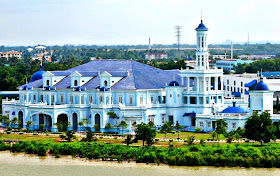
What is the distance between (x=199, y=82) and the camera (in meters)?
74.9

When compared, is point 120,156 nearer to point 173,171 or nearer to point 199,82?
point 173,171

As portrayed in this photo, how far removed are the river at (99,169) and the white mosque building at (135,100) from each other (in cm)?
1507

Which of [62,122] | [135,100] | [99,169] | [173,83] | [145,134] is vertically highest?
[173,83]

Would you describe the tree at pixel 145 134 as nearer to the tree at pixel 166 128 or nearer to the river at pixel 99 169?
the river at pixel 99 169

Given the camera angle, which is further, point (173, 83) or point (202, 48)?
point (202, 48)

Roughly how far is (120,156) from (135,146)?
3.91 meters

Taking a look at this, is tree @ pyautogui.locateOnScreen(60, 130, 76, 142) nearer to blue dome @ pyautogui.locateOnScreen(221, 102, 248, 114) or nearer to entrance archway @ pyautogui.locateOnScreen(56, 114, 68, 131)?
entrance archway @ pyautogui.locateOnScreen(56, 114, 68, 131)

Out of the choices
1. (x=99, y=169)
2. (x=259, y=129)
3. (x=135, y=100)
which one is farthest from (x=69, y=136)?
(x=259, y=129)

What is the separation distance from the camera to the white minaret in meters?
75.5

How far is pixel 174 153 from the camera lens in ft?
190

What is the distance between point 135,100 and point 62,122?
754cm

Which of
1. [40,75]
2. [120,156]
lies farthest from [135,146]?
[40,75]

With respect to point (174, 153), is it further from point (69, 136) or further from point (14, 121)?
point (14, 121)

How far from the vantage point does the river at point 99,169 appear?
53938mm
